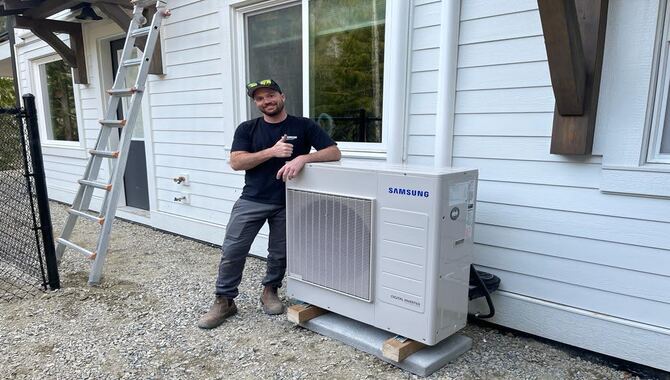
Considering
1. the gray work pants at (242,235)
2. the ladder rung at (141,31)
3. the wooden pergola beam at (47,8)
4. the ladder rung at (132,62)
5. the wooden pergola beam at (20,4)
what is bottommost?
the gray work pants at (242,235)

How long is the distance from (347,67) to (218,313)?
1868 millimetres

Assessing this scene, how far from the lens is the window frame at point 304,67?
108 inches

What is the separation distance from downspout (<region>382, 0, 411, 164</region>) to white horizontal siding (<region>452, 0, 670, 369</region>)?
1.13 feet

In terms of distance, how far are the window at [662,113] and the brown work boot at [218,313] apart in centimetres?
233

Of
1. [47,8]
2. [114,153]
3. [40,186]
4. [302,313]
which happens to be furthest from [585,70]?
[47,8]

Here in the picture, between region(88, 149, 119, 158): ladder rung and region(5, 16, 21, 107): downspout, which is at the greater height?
region(5, 16, 21, 107): downspout

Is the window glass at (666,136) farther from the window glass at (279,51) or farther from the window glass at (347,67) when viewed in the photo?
the window glass at (279,51)

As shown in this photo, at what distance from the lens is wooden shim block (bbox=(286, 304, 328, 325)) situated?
8.09 feet

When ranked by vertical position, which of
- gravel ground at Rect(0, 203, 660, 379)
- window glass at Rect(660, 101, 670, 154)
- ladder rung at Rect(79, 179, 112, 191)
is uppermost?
window glass at Rect(660, 101, 670, 154)

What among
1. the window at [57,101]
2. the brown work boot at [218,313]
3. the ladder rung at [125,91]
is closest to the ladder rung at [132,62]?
the ladder rung at [125,91]

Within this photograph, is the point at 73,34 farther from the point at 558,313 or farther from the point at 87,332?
the point at 558,313

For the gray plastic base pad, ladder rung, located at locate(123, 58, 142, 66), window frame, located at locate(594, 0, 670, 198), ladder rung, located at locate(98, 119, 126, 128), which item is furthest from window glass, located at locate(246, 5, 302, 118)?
window frame, located at locate(594, 0, 670, 198)

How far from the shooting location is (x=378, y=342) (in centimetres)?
221

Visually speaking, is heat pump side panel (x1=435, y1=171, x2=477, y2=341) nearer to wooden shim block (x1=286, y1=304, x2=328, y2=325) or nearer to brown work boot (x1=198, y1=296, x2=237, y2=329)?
wooden shim block (x1=286, y1=304, x2=328, y2=325)
